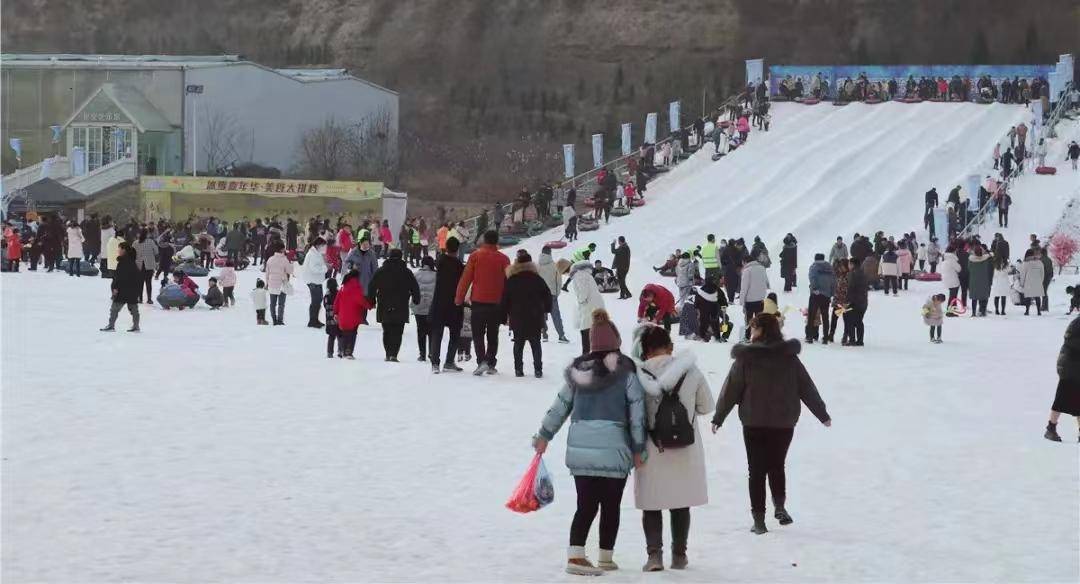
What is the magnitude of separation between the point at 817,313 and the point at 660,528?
13.8 meters

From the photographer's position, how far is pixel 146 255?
2533 cm

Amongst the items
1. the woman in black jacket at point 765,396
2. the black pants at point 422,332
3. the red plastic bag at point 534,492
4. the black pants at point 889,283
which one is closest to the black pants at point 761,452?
the woman in black jacket at point 765,396

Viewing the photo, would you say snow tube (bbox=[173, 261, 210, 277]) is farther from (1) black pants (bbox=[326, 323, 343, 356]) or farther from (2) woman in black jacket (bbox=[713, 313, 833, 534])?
(2) woman in black jacket (bbox=[713, 313, 833, 534])

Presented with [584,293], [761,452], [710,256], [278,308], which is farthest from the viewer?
[710,256]

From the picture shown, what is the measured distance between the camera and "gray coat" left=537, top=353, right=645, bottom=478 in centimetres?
823

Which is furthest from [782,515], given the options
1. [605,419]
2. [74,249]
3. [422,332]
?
[74,249]

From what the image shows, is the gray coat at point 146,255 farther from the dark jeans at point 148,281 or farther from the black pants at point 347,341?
the black pants at point 347,341

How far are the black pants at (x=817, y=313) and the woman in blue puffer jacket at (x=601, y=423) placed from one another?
45.9 feet

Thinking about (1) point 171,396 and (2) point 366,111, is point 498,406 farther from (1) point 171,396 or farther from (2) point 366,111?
(2) point 366,111

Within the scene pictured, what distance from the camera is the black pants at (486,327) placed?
651 inches

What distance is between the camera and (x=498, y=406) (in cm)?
1466

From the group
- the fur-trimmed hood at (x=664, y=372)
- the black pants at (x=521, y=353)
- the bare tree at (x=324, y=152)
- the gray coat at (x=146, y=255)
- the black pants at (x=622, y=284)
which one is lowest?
the black pants at (x=521, y=353)

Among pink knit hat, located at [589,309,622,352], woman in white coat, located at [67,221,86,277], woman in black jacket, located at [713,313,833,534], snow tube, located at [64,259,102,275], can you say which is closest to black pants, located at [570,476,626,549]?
pink knit hat, located at [589,309,622,352]

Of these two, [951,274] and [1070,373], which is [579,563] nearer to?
[1070,373]
